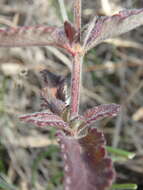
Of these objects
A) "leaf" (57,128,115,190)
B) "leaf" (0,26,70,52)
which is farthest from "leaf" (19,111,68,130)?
"leaf" (0,26,70,52)

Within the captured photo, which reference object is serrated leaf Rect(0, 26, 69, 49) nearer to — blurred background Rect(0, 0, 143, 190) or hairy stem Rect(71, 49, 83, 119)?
hairy stem Rect(71, 49, 83, 119)

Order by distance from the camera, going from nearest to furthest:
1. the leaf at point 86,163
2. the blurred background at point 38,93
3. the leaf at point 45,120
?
the leaf at point 86,163 < the leaf at point 45,120 < the blurred background at point 38,93

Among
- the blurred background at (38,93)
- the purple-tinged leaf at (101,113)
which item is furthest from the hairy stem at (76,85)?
the blurred background at (38,93)

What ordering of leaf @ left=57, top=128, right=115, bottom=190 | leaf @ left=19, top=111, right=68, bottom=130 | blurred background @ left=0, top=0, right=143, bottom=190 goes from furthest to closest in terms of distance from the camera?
blurred background @ left=0, top=0, right=143, bottom=190 < leaf @ left=19, top=111, right=68, bottom=130 < leaf @ left=57, top=128, right=115, bottom=190

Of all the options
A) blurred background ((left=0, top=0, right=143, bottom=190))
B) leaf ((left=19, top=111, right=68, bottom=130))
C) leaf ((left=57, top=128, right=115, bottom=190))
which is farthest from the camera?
blurred background ((left=0, top=0, right=143, bottom=190))

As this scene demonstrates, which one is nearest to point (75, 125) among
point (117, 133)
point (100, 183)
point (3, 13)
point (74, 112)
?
point (74, 112)

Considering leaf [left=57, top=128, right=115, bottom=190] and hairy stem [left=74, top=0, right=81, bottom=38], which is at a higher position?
hairy stem [left=74, top=0, right=81, bottom=38]

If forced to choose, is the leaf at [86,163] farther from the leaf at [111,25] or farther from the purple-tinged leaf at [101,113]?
the leaf at [111,25]
